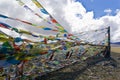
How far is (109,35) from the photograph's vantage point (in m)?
35.7

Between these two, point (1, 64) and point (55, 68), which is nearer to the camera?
point (1, 64)

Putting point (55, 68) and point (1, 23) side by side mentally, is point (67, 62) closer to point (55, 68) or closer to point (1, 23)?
point (55, 68)

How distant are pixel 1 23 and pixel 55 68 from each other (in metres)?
10.6

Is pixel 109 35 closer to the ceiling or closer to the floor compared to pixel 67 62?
closer to the ceiling

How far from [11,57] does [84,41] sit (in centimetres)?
1489

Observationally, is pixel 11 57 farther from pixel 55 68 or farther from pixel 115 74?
pixel 115 74

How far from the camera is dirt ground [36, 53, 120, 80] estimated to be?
75.6 feet

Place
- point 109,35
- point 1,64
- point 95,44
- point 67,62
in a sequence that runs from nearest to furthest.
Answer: point 1,64 → point 67,62 → point 95,44 → point 109,35

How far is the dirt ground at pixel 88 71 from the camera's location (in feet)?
75.6

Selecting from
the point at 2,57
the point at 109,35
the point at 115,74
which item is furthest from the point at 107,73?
the point at 2,57

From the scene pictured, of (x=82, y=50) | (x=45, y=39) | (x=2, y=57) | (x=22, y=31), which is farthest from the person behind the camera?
(x=82, y=50)

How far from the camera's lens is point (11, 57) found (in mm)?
14625

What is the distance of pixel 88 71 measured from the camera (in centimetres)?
2558

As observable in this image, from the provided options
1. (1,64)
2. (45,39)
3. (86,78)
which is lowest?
(86,78)
